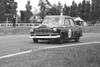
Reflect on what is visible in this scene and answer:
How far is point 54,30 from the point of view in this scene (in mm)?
14102

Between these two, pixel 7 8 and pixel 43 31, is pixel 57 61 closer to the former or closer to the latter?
pixel 43 31

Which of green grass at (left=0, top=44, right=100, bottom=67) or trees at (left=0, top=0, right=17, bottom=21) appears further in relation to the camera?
trees at (left=0, top=0, right=17, bottom=21)

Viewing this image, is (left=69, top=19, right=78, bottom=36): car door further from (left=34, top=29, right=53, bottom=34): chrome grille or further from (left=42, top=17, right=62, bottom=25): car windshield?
(left=34, top=29, right=53, bottom=34): chrome grille

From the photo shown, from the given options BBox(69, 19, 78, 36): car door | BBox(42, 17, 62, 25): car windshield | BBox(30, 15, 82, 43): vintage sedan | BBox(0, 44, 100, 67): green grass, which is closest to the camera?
BBox(0, 44, 100, 67): green grass

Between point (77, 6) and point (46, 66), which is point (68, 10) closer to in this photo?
point (77, 6)

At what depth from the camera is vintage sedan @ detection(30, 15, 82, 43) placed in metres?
14.1

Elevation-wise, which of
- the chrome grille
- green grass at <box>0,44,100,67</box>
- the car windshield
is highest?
the car windshield

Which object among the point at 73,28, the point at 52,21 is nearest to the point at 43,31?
the point at 52,21

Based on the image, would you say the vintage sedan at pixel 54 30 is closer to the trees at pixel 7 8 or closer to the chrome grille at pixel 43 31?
the chrome grille at pixel 43 31

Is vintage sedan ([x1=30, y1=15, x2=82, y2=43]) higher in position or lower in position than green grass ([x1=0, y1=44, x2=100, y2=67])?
higher

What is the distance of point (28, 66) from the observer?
22.6ft

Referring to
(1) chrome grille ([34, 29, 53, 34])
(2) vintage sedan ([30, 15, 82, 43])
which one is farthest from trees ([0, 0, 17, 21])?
(1) chrome grille ([34, 29, 53, 34])

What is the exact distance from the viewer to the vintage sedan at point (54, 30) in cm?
1412

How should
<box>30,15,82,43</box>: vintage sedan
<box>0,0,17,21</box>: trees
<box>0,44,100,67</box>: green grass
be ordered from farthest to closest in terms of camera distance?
<box>0,0,17,21</box>: trees
<box>30,15,82,43</box>: vintage sedan
<box>0,44,100,67</box>: green grass
